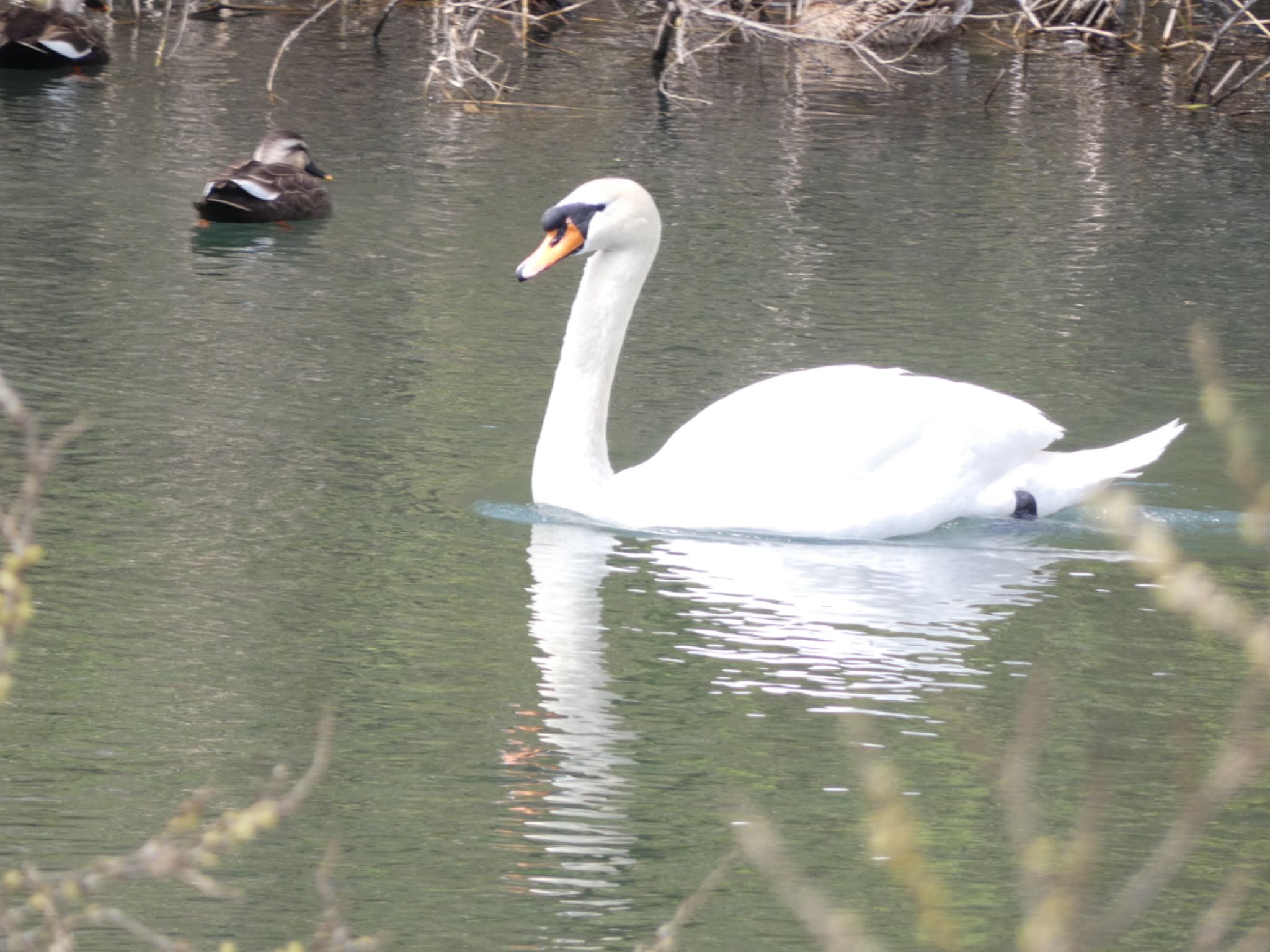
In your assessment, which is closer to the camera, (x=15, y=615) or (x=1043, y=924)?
(x=1043, y=924)

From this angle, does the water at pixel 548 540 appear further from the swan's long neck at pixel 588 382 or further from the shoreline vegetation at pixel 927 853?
the swan's long neck at pixel 588 382

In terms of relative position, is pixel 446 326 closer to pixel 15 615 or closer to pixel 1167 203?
pixel 1167 203

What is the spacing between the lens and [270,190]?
430 inches

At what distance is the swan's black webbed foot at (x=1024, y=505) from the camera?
718 centimetres

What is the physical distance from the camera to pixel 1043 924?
1.88m

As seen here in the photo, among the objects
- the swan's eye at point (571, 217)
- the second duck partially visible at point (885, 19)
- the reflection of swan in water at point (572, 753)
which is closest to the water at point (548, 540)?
the reflection of swan in water at point (572, 753)

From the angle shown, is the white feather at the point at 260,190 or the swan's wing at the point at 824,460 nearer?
the swan's wing at the point at 824,460

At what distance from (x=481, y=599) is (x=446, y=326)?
3.26 meters

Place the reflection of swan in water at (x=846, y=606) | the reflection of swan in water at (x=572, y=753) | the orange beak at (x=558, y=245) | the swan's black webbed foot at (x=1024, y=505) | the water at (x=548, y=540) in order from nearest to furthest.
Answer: the reflection of swan in water at (x=572, y=753) < the water at (x=548, y=540) < the reflection of swan in water at (x=846, y=606) < the orange beak at (x=558, y=245) < the swan's black webbed foot at (x=1024, y=505)

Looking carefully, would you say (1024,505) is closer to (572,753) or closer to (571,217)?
(571,217)

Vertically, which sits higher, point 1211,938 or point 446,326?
point 1211,938

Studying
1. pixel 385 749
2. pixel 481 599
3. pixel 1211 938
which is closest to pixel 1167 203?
pixel 481 599

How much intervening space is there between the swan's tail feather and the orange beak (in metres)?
1.69

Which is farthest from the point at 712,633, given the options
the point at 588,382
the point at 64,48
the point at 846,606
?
the point at 64,48
